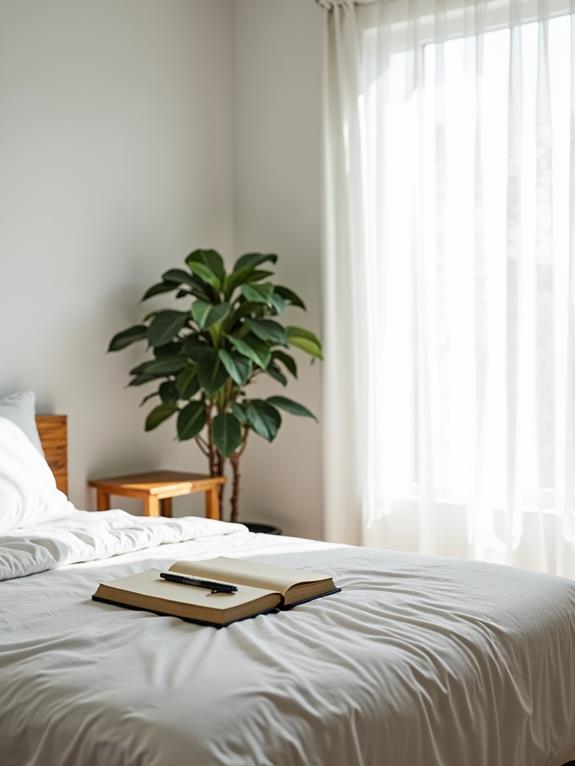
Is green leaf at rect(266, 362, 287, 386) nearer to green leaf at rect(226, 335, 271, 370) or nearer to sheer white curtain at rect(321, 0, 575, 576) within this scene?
green leaf at rect(226, 335, 271, 370)

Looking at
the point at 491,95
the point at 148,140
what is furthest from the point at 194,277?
the point at 491,95

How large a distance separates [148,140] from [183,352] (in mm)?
937

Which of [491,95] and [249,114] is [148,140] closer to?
[249,114]

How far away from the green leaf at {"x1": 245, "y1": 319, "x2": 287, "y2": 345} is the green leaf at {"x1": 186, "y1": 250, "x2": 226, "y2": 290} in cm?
22

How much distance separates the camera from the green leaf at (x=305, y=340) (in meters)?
3.91

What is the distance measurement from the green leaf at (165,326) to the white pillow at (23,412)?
1.80 ft

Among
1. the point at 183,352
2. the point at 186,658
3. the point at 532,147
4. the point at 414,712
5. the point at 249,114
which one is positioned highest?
the point at 249,114

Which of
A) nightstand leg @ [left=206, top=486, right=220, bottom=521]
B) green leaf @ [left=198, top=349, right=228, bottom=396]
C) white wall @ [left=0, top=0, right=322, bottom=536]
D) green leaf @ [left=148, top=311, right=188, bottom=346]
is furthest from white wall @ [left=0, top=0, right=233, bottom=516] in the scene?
green leaf @ [left=198, top=349, right=228, bottom=396]

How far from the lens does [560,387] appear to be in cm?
353

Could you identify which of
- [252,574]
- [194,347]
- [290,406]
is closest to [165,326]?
[194,347]

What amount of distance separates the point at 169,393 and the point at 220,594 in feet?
6.02

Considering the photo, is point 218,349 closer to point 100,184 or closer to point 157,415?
point 157,415

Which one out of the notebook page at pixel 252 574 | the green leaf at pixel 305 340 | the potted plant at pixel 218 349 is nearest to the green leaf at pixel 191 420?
the potted plant at pixel 218 349

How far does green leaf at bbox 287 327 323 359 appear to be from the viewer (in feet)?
12.8
